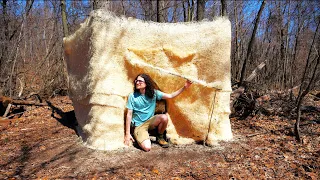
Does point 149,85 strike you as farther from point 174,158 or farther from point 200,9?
point 200,9

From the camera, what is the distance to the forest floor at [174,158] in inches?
108

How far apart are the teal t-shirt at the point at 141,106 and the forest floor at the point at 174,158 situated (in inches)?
17.3

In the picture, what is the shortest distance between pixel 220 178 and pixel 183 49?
1.73 m

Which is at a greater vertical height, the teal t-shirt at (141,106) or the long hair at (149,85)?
the long hair at (149,85)

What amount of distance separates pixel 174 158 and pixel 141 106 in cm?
86

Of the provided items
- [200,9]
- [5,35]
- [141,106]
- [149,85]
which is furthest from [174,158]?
[5,35]

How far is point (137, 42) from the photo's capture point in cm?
336

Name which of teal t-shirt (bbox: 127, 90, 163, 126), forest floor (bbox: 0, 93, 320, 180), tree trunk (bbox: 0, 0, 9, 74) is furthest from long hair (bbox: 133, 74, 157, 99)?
tree trunk (bbox: 0, 0, 9, 74)

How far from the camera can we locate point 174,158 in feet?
10.4

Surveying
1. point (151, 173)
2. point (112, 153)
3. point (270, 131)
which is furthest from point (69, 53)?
point (270, 131)

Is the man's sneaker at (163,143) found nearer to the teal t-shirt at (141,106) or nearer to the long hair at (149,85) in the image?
the teal t-shirt at (141,106)

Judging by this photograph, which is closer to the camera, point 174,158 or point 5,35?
point 174,158

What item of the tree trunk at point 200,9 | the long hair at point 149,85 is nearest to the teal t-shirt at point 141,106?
the long hair at point 149,85

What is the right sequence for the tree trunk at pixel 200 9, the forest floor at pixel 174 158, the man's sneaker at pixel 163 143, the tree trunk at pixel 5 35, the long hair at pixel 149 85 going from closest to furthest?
the forest floor at pixel 174 158 < the long hair at pixel 149 85 < the man's sneaker at pixel 163 143 < the tree trunk at pixel 200 9 < the tree trunk at pixel 5 35
